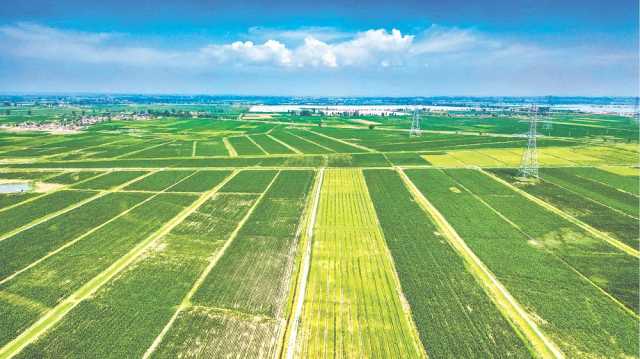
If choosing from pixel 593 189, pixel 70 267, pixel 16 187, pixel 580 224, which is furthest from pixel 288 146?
pixel 580 224

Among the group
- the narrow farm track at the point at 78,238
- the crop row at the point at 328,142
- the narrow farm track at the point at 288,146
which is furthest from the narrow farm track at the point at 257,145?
the narrow farm track at the point at 78,238

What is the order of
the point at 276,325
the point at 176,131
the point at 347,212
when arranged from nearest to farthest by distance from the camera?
1. the point at 276,325
2. the point at 347,212
3. the point at 176,131

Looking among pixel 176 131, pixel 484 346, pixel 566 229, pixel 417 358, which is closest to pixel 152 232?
pixel 417 358

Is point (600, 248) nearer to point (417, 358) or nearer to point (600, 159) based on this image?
point (417, 358)

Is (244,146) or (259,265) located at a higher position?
(244,146)

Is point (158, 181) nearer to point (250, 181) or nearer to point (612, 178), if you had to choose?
point (250, 181)

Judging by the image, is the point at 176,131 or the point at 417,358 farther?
the point at 176,131

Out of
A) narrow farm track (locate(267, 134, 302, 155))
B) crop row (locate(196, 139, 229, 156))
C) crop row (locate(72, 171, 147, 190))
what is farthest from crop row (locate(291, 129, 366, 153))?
crop row (locate(72, 171, 147, 190))

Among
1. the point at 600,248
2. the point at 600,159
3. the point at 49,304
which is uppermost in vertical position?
the point at 600,159
